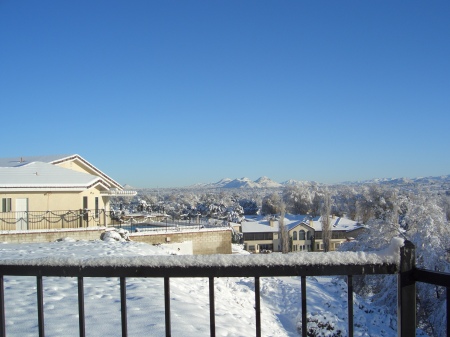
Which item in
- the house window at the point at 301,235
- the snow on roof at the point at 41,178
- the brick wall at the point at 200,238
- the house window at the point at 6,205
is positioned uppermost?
the snow on roof at the point at 41,178

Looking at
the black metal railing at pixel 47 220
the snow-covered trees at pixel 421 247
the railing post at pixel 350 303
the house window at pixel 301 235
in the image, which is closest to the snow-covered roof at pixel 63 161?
the black metal railing at pixel 47 220

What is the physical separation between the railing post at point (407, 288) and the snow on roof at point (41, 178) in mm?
20876

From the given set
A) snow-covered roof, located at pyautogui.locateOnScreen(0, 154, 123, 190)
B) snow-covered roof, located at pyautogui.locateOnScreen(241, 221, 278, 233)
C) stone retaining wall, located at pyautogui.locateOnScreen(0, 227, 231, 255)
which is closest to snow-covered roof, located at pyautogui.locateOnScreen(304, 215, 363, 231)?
snow-covered roof, located at pyautogui.locateOnScreen(241, 221, 278, 233)

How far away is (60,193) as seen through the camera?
21.2 meters

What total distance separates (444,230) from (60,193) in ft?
64.1

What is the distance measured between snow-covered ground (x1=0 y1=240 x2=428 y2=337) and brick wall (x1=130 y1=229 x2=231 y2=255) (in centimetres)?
917

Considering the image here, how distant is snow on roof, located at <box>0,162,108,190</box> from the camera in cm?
1991

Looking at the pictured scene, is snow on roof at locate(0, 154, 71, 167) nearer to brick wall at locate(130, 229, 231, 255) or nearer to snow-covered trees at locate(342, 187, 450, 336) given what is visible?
brick wall at locate(130, 229, 231, 255)

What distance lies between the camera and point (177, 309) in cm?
684

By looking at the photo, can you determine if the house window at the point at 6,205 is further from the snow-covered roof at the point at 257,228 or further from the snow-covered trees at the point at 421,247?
the snow-covered roof at the point at 257,228

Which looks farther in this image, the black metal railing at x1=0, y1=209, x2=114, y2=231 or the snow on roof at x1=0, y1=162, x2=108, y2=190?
the snow on roof at x1=0, y1=162, x2=108, y2=190

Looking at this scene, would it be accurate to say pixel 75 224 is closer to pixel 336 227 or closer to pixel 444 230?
pixel 444 230

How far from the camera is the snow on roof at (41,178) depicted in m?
19.9

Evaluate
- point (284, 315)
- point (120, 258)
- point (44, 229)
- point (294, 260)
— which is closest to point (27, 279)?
point (284, 315)
